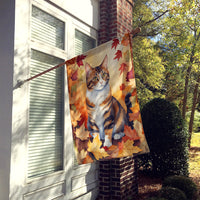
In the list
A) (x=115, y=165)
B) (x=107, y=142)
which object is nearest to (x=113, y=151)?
(x=107, y=142)

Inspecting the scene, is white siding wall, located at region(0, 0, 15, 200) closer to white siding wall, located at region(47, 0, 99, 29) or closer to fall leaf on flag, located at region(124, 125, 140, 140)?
white siding wall, located at region(47, 0, 99, 29)

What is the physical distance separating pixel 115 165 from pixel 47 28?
10.7 feet

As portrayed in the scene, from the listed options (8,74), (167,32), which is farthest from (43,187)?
(167,32)

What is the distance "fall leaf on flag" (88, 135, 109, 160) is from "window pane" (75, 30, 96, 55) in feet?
8.22

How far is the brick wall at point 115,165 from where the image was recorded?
5.52 meters

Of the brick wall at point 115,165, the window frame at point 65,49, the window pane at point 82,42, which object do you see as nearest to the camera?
the window frame at point 65,49

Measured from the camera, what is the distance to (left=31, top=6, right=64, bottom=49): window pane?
13.7 ft

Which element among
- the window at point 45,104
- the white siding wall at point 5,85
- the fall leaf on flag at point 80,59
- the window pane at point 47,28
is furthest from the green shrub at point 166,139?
the white siding wall at point 5,85

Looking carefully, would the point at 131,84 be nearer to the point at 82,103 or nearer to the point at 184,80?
the point at 82,103

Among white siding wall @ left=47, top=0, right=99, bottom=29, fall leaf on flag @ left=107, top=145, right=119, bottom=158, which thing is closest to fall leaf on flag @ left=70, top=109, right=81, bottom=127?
fall leaf on flag @ left=107, top=145, right=119, bottom=158

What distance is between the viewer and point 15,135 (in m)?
3.62

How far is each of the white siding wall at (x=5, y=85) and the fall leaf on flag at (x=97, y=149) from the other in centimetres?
121

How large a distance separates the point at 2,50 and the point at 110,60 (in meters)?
1.71

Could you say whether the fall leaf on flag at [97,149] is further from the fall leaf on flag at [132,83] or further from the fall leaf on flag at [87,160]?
the fall leaf on flag at [132,83]
